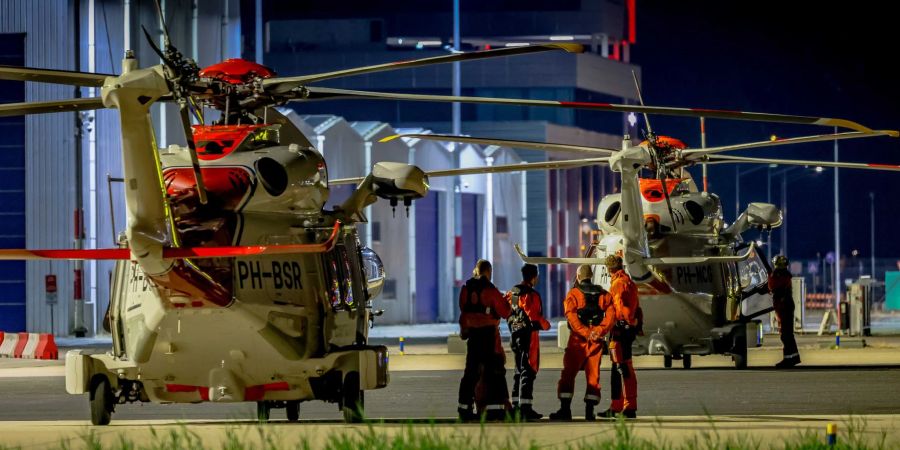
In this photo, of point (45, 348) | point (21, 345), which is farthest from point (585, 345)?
point (21, 345)

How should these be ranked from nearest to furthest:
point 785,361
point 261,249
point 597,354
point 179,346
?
1. point 261,249
2. point 179,346
3. point 597,354
4. point 785,361

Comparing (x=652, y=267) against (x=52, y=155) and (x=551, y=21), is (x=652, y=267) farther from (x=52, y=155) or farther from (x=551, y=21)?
(x=551, y=21)

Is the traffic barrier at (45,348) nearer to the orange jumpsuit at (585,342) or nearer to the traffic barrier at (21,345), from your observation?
the traffic barrier at (21,345)

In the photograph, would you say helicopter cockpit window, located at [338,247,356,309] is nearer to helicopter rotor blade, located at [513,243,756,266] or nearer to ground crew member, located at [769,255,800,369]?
helicopter rotor blade, located at [513,243,756,266]

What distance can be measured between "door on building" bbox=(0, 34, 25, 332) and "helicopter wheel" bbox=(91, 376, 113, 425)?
2876cm

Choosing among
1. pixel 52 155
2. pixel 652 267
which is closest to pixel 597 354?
pixel 652 267

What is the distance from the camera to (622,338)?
55.2 ft

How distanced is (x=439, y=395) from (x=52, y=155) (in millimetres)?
24717

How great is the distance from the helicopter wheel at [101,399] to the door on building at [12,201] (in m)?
28.8

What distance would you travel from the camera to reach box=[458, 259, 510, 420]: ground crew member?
16531mm

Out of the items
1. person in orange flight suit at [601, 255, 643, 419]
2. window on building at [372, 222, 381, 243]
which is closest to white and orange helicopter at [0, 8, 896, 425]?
person in orange flight suit at [601, 255, 643, 419]

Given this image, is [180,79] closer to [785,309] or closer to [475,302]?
[475,302]

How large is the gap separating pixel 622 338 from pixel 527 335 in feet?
3.64

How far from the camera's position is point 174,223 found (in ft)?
46.9
